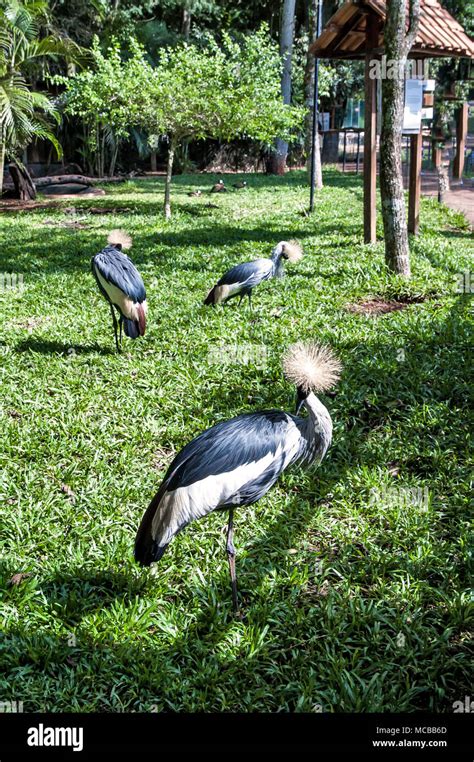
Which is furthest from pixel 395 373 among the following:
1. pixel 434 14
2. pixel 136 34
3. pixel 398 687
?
pixel 136 34

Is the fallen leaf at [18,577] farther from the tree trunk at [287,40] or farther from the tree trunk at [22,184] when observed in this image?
the tree trunk at [287,40]

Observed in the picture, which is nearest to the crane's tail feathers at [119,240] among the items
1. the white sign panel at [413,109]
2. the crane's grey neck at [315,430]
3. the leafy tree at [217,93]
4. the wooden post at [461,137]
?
the crane's grey neck at [315,430]

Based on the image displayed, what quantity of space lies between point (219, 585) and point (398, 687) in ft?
3.13

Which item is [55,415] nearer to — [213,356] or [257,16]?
[213,356]

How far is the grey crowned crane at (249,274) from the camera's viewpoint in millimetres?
6516

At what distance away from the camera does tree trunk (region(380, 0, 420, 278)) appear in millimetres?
7219

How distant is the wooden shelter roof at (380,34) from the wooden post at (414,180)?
1181 millimetres

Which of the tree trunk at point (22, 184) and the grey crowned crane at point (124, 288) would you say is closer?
the grey crowned crane at point (124, 288)

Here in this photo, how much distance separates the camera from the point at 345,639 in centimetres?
292

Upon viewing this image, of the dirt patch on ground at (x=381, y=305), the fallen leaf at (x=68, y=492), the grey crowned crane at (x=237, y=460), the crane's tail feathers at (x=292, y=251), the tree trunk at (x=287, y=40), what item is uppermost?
the tree trunk at (x=287, y=40)

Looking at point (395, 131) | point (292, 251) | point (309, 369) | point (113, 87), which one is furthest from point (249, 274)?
point (113, 87)

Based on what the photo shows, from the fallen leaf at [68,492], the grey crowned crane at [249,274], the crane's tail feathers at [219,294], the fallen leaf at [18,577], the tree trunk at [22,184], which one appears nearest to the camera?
the fallen leaf at [18,577]

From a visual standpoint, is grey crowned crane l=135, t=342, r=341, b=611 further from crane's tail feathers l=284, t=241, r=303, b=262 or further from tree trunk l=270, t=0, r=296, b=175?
tree trunk l=270, t=0, r=296, b=175

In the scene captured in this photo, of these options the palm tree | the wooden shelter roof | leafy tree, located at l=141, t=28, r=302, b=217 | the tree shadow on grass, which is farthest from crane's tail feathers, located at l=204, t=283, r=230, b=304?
the palm tree
